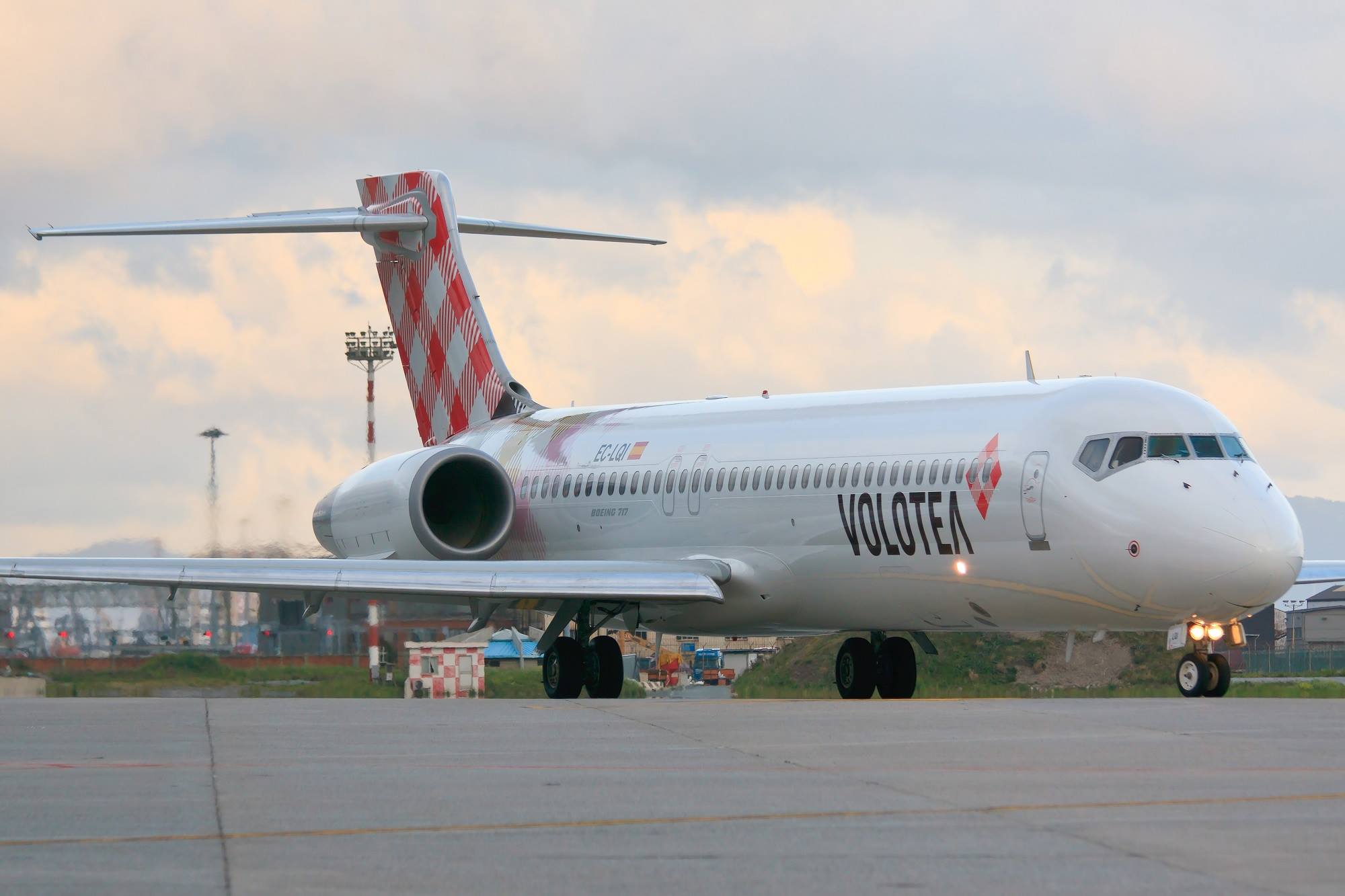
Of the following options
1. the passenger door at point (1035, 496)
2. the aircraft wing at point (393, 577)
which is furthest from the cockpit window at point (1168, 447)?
the aircraft wing at point (393, 577)

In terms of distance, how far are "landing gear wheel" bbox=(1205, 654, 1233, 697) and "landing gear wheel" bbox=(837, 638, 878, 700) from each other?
6627 mm

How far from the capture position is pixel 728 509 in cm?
2394

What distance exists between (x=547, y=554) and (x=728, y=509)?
14.6 ft

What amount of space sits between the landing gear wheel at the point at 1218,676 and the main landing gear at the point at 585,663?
336 inches

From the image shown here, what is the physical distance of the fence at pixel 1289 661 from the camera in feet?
211

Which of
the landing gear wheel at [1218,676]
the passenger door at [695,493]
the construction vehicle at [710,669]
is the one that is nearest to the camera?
the landing gear wheel at [1218,676]

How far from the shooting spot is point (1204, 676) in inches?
735

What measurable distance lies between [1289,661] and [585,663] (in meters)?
46.7

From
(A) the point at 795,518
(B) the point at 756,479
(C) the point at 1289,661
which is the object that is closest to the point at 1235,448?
(A) the point at 795,518

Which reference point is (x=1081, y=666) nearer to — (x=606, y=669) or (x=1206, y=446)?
(x=606, y=669)

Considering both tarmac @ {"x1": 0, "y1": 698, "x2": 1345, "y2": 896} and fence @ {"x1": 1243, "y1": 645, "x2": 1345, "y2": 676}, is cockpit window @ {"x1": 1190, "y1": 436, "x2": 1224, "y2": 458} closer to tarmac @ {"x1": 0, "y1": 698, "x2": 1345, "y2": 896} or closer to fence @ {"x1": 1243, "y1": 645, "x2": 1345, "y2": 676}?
tarmac @ {"x1": 0, "y1": 698, "x2": 1345, "y2": 896}

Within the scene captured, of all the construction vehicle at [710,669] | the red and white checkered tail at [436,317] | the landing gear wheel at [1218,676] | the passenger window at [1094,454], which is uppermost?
the red and white checkered tail at [436,317]

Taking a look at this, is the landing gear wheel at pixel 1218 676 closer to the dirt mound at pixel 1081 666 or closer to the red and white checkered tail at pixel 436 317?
the red and white checkered tail at pixel 436 317

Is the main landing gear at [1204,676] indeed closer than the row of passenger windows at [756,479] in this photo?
Yes
